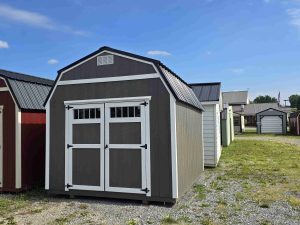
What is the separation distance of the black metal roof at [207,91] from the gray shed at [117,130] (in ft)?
14.0

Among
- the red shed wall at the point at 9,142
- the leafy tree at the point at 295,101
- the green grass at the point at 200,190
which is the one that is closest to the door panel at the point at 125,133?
the green grass at the point at 200,190

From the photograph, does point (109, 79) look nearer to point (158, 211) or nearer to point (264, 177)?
point (158, 211)

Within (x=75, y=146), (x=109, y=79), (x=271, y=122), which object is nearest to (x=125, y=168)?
(x=75, y=146)

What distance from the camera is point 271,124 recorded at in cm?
3416

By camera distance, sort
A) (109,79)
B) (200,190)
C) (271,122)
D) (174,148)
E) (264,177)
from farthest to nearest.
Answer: (271,122), (264,177), (200,190), (109,79), (174,148)

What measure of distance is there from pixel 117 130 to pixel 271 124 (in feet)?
101

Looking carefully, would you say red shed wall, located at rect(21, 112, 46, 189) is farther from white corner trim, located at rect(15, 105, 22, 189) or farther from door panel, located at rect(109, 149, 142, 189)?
door panel, located at rect(109, 149, 142, 189)

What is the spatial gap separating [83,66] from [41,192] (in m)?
3.33

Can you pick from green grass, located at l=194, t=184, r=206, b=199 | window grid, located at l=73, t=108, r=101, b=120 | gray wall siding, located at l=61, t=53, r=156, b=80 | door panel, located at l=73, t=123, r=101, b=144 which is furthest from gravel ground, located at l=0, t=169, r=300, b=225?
gray wall siding, located at l=61, t=53, r=156, b=80

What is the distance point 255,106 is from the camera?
5228cm

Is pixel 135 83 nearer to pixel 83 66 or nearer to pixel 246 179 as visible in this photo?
pixel 83 66

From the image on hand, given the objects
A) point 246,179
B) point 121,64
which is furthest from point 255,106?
point 121,64

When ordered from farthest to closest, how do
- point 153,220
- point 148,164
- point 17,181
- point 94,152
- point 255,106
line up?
point 255,106 → point 17,181 → point 94,152 → point 148,164 → point 153,220

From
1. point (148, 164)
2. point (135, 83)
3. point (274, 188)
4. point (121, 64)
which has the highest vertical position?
point (121, 64)
